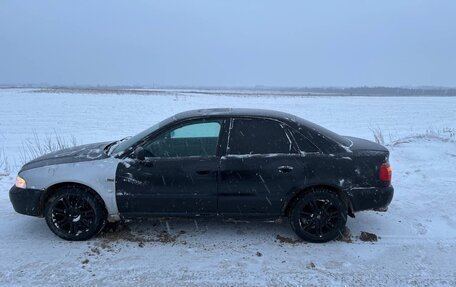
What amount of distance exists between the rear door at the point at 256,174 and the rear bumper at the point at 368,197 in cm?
68

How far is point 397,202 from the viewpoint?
20.0ft

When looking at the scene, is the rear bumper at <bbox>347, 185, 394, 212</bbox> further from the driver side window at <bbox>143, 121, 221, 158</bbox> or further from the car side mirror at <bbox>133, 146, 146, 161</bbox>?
the car side mirror at <bbox>133, 146, 146, 161</bbox>

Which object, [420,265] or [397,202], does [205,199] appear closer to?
[420,265]

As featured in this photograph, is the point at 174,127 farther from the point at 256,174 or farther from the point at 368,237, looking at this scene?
the point at 368,237

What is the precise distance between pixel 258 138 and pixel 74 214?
7.75 feet

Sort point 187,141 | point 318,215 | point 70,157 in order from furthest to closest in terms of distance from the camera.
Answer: point 70,157, point 187,141, point 318,215

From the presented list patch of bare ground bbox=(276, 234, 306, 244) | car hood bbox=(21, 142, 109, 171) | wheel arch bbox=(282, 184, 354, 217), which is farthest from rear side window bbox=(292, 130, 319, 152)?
car hood bbox=(21, 142, 109, 171)

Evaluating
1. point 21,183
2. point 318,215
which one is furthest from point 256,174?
point 21,183

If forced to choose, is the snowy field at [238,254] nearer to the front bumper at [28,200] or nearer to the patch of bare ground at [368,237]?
the patch of bare ground at [368,237]

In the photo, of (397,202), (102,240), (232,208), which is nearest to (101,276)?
(102,240)

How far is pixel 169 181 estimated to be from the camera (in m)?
4.61

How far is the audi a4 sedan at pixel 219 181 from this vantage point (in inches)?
181

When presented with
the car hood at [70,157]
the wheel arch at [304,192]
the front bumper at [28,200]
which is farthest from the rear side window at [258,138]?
the front bumper at [28,200]

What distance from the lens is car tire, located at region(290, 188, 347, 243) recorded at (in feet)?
15.2
